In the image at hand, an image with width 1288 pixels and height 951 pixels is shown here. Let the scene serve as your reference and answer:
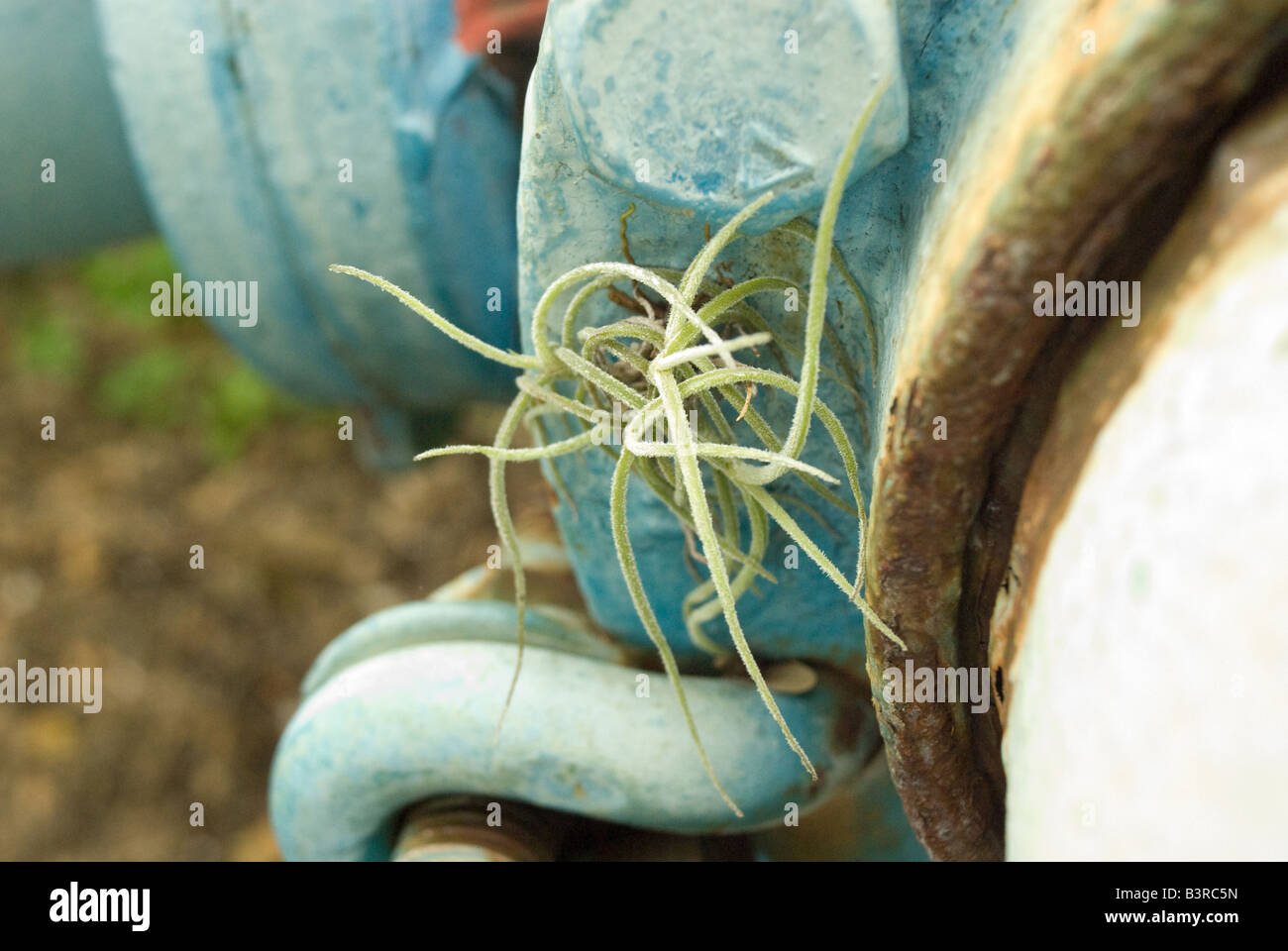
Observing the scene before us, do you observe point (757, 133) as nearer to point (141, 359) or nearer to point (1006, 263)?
point (1006, 263)

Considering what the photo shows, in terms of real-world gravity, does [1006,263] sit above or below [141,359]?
below

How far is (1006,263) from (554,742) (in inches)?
13.5

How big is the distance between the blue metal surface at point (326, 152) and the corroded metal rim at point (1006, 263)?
36cm

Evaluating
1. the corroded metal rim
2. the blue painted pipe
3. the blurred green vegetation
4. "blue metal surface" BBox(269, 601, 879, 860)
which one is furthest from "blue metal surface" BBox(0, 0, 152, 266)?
the blurred green vegetation

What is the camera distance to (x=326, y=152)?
2.19ft

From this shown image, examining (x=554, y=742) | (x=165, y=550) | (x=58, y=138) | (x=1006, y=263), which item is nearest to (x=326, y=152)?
(x=58, y=138)

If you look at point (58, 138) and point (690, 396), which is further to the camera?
point (58, 138)

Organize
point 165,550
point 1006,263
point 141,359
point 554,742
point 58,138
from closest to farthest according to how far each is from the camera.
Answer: point 1006,263, point 554,742, point 58,138, point 165,550, point 141,359

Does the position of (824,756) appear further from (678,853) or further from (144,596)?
(144,596)

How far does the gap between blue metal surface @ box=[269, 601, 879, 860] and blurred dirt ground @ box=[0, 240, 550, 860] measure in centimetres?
82

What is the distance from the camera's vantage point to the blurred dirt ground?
146 centimetres

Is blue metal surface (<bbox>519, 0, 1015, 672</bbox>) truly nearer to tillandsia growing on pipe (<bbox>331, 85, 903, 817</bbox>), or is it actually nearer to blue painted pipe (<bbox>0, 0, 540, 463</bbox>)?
tillandsia growing on pipe (<bbox>331, 85, 903, 817</bbox>)

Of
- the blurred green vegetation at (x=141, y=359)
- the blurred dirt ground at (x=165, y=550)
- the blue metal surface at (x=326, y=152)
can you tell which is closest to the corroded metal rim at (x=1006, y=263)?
the blue metal surface at (x=326, y=152)
